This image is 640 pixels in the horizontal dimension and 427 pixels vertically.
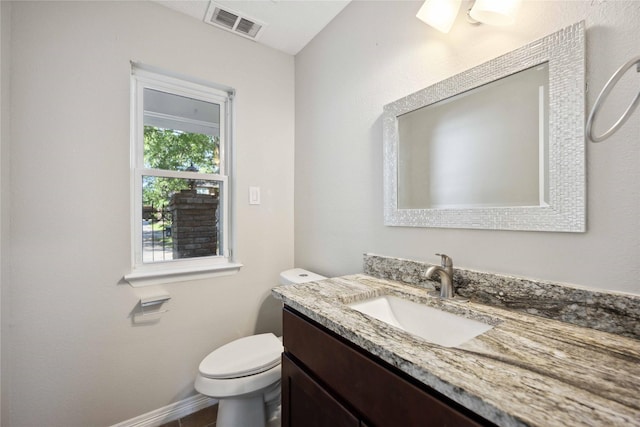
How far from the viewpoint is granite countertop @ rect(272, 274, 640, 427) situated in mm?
401

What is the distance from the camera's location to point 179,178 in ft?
5.41

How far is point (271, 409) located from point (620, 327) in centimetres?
147

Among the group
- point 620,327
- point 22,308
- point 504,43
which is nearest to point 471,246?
point 620,327

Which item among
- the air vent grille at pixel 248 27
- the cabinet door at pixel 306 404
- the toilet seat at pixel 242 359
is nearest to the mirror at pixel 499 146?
the cabinet door at pixel 306 404

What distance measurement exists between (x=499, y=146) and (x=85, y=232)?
6.07ft

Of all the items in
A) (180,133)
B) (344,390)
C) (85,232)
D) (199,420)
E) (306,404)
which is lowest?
(199,420)

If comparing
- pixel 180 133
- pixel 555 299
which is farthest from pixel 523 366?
pixel 180 133

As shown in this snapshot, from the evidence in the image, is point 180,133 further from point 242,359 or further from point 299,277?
point 242,359

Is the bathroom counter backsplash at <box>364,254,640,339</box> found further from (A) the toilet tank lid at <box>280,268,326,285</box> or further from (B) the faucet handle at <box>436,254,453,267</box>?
(A) the toilet tank lid at <box>280,268,326,285</box>

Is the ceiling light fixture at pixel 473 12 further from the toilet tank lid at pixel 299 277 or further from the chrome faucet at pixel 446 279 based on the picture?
the toilet tank lid at pixel 299 277

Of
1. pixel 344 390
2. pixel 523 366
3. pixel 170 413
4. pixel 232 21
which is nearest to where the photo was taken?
pixel 523 366

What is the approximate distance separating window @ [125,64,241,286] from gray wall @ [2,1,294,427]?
3.4 inches

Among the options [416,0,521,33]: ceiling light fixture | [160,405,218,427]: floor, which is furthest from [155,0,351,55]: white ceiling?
[160,405,218,427]: floor

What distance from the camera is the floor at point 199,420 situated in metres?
1.51
